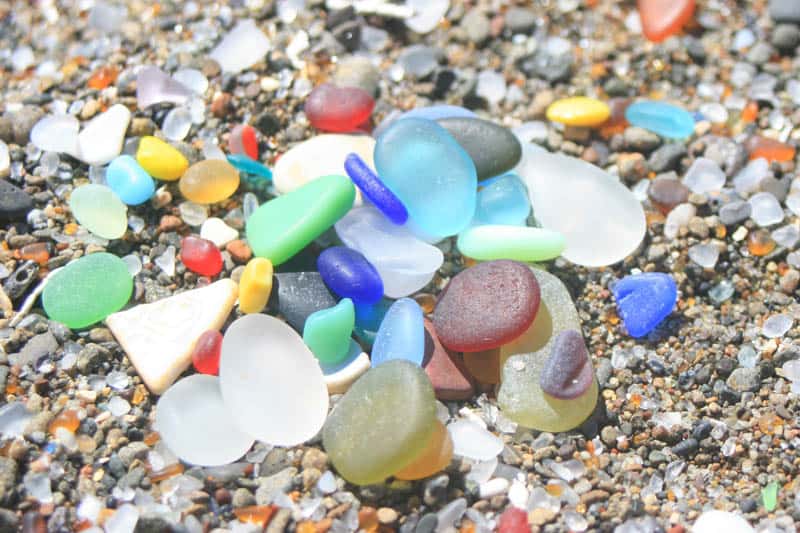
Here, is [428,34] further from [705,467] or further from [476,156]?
[705,467]

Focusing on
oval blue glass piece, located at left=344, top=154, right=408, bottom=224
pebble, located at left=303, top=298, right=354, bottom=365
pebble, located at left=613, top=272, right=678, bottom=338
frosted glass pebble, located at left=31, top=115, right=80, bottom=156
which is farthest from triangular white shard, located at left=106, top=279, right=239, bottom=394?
pebble, located at left=613, top=272, right=678, bottom=338

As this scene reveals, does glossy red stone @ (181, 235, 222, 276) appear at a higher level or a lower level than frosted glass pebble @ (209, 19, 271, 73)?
lower

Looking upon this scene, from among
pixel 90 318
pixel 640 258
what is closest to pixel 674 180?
pixel 640 258

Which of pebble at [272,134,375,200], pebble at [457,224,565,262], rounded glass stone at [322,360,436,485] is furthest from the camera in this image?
pebble at [272,134,375,200]

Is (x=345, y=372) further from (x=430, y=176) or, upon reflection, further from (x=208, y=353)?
(x=430, y=176)

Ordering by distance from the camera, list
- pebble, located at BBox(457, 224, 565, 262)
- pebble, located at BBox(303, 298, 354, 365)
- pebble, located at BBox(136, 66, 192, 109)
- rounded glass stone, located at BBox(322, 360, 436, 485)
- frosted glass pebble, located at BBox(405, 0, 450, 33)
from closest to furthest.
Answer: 1. rounded glass stone, located at BBox(322, 360, 436, 485)
2. pebble, located at BBox(303, 298, 354, 365)
3. pebble, located at BBox(457, 224, 565, 262)
4. pebble, located at BBox(136, 66, 192, 109)
5. frosted glass pebble, located at BBox(405, 0, 450, 33)

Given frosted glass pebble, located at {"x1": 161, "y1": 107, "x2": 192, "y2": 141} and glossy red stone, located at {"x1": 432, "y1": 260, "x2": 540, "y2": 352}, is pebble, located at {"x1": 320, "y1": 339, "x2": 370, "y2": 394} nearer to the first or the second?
glossy red stone, located at {"x1": 432, "y1": 260, "x2": 540, "y2": 352}
